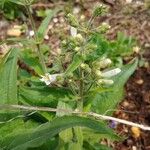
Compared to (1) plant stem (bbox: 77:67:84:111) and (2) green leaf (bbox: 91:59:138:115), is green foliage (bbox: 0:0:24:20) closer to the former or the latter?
(2) green leaf (bbox: 91:59:138:115)

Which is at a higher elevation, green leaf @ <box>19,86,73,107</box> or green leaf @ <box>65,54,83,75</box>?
green leaf @ <box>65,54,83,75</box>

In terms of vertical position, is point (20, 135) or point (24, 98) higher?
point (24, 98)

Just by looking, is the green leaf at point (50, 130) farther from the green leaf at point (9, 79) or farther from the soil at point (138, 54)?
the soil at point (138, 54)

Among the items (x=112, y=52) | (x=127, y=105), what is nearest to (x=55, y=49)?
(x=112, y=52)

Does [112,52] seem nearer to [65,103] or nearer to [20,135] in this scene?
[65,103]

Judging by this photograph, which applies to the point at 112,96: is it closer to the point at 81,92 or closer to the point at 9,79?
the point at 81,92

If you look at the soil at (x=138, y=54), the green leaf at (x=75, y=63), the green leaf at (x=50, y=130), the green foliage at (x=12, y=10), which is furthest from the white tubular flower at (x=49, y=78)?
the green foliage at (x=12, y=10)

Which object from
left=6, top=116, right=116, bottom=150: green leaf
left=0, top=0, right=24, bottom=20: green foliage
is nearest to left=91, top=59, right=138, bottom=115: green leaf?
left=6, top=116, right=116, bottom=150: green leaf
